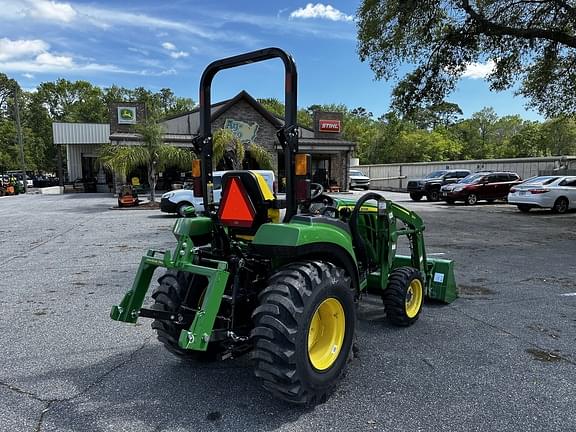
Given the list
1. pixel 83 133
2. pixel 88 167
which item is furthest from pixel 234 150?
pixel 88 167

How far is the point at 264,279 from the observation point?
138 inches

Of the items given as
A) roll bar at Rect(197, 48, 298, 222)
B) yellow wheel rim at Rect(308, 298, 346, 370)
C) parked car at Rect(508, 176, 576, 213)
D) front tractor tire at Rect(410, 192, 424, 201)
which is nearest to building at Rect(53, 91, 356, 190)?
front tractor tire at Rect(410, 192, 424, 201)

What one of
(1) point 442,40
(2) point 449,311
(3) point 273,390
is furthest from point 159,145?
(3) point 273,390

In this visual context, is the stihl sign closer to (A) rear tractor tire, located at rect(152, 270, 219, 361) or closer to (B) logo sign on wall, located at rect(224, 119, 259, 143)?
(B) logo sign on wall, located at rect(224, 119, 259, 143)

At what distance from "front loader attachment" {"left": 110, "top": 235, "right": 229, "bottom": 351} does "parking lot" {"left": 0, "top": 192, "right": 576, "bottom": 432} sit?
1.90ft

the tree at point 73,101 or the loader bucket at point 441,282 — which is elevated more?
the tree at point 73,101

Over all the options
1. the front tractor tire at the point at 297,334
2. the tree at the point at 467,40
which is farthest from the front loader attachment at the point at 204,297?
the tree at the point at 467,40

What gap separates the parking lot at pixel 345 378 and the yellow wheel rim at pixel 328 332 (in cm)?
31

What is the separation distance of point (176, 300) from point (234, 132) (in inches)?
1014

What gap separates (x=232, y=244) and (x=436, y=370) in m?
1.98

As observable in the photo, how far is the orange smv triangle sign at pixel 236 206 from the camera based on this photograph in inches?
127

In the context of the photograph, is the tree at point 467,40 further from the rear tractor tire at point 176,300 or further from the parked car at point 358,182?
the parked car at point 358,182

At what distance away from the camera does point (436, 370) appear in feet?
11.8

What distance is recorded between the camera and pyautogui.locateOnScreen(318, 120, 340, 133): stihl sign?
32.3m
